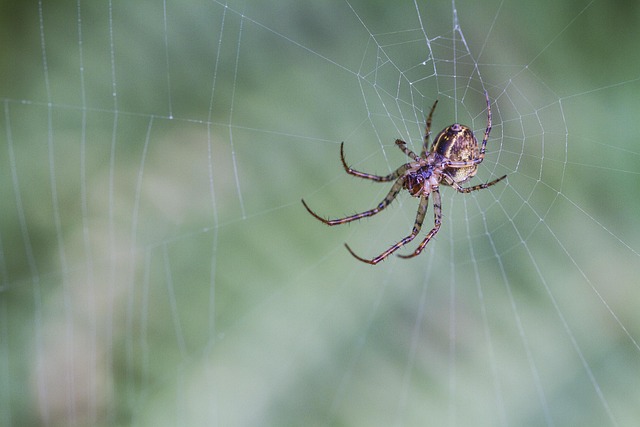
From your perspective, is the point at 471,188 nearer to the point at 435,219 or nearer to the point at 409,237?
the point at 435,219

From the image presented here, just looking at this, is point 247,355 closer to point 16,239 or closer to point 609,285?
point 16,239

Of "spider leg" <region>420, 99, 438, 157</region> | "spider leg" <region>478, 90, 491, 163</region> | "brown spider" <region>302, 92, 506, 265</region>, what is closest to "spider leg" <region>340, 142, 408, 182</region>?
"brown spider" <region>302, 92, 506, 265</region>

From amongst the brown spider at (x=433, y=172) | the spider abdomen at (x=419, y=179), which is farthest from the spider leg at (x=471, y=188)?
the spider abdomen at (x=419, y=179)

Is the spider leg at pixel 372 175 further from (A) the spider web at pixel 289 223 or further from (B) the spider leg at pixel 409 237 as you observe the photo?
(B) the spider leg at pixel 409 237

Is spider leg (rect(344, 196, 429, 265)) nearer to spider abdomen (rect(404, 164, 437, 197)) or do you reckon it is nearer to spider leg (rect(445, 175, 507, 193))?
spider abdomen (rect(404, 164, 437, 197))

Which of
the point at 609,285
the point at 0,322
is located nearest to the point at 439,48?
the point at 609,285

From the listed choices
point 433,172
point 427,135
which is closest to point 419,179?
point 433,172
